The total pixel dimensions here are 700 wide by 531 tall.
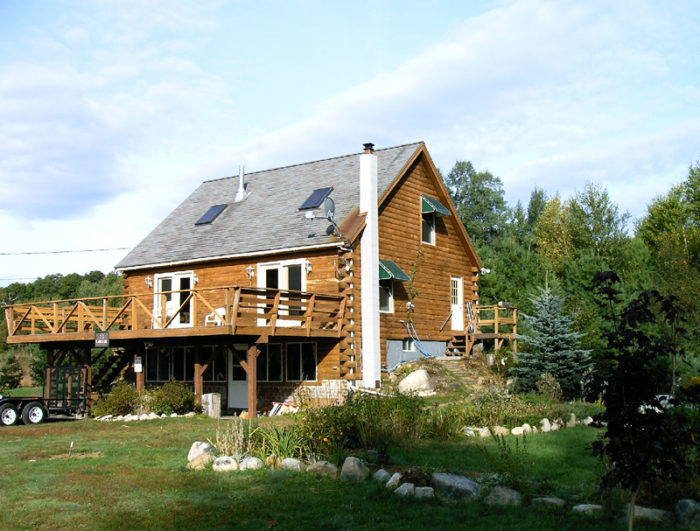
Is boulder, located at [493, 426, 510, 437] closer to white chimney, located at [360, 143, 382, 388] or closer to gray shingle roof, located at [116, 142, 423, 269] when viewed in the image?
white chimney, located at [360, 143, 382, 388]

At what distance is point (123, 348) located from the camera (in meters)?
26.0

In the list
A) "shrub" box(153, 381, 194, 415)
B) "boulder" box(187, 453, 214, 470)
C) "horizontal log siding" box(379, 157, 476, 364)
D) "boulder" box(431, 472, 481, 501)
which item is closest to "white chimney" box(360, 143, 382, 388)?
"horizontal log siding" box(379, 157, 476, 364)

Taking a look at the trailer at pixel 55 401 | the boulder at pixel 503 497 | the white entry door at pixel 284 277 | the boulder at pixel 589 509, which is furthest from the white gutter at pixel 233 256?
the boulder at pixel 589 509

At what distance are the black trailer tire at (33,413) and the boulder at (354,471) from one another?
13199mm

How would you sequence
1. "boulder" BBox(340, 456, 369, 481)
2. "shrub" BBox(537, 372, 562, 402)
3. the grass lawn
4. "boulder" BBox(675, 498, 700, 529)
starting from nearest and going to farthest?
"boulder" BBox(675, 498, 700, 529) → the grass lawn → "boulder" BBox(340, 456, 369, 481) → "shrub" BBox(537, 372, 562, 402)

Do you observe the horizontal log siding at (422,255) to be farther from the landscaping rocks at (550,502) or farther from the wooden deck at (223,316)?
the landscaping rocks at (550,502)

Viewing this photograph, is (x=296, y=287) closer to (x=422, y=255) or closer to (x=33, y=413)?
(x=422, y=255)

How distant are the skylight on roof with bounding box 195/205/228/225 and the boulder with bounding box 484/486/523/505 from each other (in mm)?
20376

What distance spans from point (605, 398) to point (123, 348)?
71.9 feet

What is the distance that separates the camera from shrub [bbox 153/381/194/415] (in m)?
20.3

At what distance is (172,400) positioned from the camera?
2036cm

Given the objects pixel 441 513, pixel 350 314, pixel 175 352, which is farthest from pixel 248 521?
pixel 175 352

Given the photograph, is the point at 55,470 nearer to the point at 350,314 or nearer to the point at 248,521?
the point at 248,521

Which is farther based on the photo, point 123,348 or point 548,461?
point 123,348
